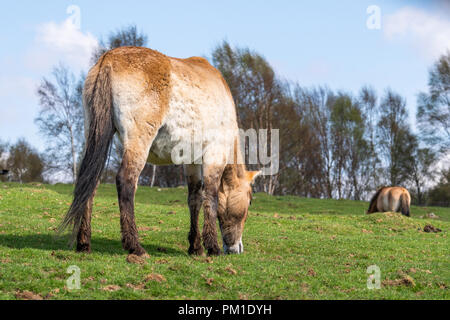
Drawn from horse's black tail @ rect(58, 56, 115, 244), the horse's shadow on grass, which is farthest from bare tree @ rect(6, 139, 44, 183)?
horse's black tail @ rect(58, 56, 115, 244)

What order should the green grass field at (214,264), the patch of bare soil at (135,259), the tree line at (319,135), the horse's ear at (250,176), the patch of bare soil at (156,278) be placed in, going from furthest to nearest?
the tree line at (319,135) < the horse's ear at (250,176) < the patch of bare soil at (135,259) < the patch of bare soil at (156,278) < the green grass field at (214,264)

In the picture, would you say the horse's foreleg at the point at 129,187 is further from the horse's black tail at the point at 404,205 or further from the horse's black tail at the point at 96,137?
the horse's black tail at the point at 404,205

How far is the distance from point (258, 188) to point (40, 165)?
21299 millimetres

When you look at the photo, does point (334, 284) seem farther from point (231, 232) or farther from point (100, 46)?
point (100, 46)

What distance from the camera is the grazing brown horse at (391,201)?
19594mm

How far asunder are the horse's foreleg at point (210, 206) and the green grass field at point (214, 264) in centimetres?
43

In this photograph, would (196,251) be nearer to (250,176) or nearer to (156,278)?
(250,176)

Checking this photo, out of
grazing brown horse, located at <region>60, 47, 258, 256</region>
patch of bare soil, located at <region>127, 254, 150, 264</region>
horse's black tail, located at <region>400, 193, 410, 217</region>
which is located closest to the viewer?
patch of bare soil, located at <region>127, 254, 150, 264</region>

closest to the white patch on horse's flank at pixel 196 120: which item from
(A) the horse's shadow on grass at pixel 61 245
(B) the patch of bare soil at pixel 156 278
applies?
(A) the horse's shadow on grass at pixel 61 245

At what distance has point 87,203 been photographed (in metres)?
6.48

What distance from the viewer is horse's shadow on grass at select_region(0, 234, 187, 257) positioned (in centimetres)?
721

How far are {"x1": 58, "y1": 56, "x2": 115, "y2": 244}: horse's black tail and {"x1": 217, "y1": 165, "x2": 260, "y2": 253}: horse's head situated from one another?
251 cm

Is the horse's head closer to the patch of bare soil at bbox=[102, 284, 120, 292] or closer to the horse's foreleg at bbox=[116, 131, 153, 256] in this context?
the horse's foreleg at bbox=[116, 131, 153, 256]
